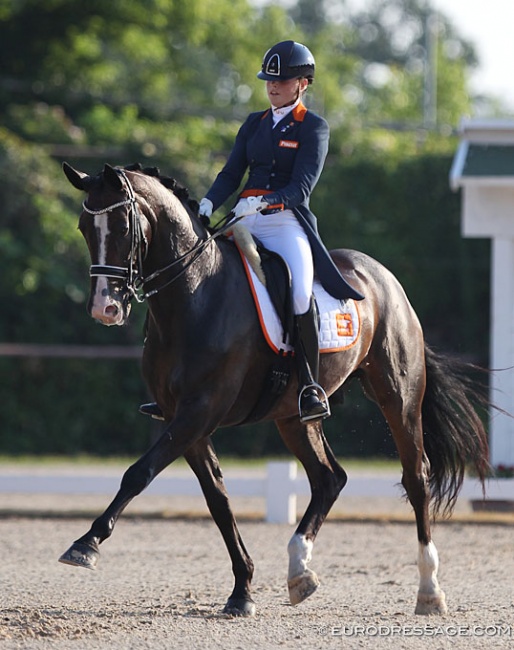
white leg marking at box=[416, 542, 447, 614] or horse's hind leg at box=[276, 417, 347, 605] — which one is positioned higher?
horse's hind leg at box=[276, 417, 347, 605]

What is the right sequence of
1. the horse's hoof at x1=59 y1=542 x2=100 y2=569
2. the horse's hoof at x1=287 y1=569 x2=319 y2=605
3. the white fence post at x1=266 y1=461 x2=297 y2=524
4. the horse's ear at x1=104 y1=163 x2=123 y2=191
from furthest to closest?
the white fence post at x1=266 y1=461 x2=297 y2=524, the horse's hoof at x1=287 y1=569 x2=319 y2=605, the horse's ear at x1=104 y1=163 x2=123 y2=191, the horse's hoof at x1=59 y1=542 x2=100 y2=569

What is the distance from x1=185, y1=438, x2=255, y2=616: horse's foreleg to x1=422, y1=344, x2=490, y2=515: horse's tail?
142 centimetres

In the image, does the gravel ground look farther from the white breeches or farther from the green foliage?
the green foliage

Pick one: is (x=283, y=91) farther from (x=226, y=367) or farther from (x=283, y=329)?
(x=226, y=367)

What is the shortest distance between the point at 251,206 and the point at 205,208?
0.36 metres

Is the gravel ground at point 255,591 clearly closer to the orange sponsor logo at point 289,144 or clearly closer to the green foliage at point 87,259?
the orange sponsor logo at point 289,144

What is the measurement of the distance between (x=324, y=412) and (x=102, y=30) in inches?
765

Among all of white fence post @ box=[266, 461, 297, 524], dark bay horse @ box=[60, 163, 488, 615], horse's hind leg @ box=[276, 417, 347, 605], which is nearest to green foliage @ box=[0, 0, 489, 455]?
white fence post @ box=[266, 461, 297, 524]

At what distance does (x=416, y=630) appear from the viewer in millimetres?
5777

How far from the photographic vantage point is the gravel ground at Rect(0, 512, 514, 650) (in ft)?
17.9

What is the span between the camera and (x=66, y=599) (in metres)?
6.50

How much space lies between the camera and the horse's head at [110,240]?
5426mm

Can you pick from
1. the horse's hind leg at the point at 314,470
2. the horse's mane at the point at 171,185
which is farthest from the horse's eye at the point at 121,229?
the horse's hind leg at the point at 314,470

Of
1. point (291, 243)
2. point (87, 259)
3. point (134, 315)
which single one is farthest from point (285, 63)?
point (87, 259)
